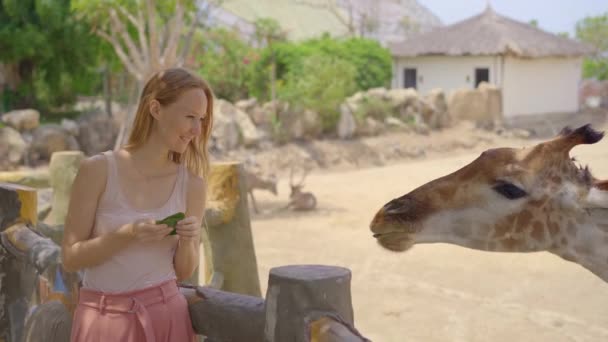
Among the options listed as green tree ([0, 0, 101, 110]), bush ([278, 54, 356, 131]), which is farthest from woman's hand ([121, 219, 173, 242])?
bush ([278, 54, 356, 131])

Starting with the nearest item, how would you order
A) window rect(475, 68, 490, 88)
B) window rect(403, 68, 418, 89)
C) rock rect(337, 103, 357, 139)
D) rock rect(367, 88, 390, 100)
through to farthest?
rock rect(337, 103, 357, 139) < rock rect(367, 88, 390, 100) < window rect(475, 68, 490, 88) < window rect(403, 68, 418, 89)

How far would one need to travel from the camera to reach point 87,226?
213cm

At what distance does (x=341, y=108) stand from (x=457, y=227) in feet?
49.0

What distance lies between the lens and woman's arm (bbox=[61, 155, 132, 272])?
6.86 feet

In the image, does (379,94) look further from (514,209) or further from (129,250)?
(129,250)

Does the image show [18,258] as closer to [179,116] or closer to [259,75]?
[179,116]

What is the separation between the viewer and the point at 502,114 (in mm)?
20891

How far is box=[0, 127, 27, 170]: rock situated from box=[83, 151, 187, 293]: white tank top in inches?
487

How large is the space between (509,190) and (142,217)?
120 cm

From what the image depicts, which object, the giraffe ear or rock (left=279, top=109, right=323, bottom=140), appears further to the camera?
rock (left=279, top=109, right=323, bottom=140)

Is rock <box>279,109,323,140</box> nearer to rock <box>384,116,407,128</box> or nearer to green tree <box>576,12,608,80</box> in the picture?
rock <box>384,116,407,128</box>

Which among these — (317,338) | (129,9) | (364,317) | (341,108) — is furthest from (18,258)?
(341,108)

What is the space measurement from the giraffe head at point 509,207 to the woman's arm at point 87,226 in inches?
34.9

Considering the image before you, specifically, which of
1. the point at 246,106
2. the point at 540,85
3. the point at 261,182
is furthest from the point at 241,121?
the point at 540,85
